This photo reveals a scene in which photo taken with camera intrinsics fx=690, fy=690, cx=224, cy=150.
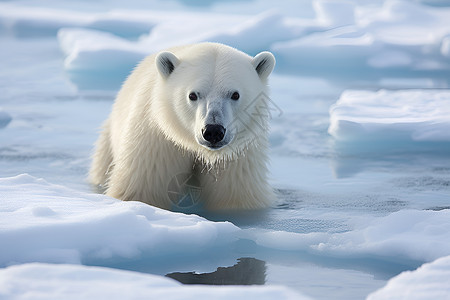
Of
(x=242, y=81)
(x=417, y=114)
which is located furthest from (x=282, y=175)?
(x=417, y=114)

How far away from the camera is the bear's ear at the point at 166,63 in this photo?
11.9 feet

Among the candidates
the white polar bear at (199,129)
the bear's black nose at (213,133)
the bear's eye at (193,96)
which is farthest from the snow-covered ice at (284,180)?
the bear's eye at (193,96)

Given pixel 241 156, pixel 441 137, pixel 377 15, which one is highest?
pixel 377 15

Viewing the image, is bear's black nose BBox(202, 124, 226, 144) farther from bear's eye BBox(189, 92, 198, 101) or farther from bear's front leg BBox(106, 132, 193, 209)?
bear's front leg BBox(106, 132, 193, 209)

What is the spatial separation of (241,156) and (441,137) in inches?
86.3

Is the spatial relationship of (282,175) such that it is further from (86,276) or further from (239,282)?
(86,276)

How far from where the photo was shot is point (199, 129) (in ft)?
10.9

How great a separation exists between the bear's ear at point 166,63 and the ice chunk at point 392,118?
7.59 ft

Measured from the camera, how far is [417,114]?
5977mm

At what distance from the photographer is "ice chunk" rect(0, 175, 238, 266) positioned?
2.67 m

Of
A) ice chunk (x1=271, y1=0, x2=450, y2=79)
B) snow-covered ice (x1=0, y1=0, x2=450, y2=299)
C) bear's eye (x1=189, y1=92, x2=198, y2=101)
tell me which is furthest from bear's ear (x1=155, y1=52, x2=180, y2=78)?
Answer: ice chunk (x1=271, y1=0, x2=450, y2=79)

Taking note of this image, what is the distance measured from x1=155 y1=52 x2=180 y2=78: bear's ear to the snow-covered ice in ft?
2.45

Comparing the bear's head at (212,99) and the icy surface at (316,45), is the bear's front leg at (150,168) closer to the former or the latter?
the bear's head at (212,99)

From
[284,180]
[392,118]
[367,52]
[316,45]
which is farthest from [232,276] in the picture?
[316,45]
